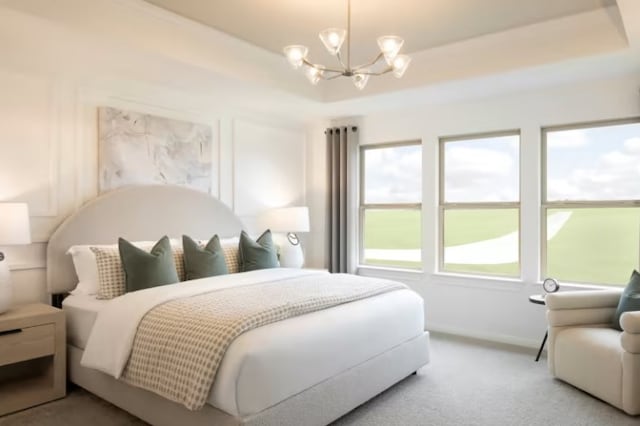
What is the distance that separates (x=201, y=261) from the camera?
3725 millimetres

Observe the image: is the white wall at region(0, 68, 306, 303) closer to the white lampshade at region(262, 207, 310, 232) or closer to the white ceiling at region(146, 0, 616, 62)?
the white ceiling at region(146, 0, 616, 62)

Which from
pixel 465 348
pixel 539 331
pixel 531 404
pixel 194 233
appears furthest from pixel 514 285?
pixel 194 233

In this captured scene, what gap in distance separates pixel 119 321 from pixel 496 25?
3568 millimetres

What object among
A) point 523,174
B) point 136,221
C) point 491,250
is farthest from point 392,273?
point 136,221

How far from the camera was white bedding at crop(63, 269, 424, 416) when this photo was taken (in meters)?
2.23

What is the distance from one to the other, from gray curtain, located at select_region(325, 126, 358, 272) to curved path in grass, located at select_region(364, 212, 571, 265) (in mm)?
791

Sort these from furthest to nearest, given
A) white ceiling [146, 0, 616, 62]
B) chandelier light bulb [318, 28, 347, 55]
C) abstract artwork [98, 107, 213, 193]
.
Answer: abstract artwork [98, 107, 213, 193] < white ceiling [146, 0, 616, 62] < chandelier light bulb [318, 28, 347, 55]

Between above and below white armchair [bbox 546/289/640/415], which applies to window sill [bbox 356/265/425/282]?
above

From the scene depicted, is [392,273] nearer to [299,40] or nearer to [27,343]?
[299,40]

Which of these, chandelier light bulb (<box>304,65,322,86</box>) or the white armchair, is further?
chandelier light bulb (<box>304,65,322,86</box>)

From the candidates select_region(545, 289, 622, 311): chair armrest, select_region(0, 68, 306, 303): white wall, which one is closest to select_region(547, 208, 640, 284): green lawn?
select_region(545, 289, 622, 311): chair armrest

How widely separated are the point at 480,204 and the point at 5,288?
14.2ft

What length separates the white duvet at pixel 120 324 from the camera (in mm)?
2645

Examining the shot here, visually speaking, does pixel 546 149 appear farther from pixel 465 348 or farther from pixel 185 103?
pixel 185 103
